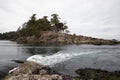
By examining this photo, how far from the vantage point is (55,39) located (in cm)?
13162

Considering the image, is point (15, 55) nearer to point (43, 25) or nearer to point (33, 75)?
point (33, 75)

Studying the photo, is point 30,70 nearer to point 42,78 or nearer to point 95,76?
point 42,78

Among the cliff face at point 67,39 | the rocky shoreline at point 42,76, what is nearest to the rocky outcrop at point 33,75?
the rocky shoreline at point 42,76

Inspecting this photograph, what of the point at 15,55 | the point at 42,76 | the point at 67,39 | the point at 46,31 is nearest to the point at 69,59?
the point at 42,76

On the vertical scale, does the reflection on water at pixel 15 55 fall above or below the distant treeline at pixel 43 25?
below

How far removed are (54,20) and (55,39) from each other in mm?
21982

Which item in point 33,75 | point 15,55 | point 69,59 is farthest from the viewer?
point 15,55

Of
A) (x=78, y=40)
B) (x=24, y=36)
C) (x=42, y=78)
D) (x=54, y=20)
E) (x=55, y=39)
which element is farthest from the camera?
(x=24, y=36)

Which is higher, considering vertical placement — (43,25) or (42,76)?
(43,25)

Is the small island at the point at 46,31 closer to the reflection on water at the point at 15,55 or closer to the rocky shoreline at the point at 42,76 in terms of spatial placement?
the reflection on water at the point at 15,55

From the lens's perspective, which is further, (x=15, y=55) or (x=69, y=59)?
(x=15, y=55)

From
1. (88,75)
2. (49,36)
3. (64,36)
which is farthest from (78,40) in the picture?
(88,75)

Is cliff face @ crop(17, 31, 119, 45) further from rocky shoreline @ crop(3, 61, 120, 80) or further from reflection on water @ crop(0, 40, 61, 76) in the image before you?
rocky shoreline @ crop(3, 61, 120, 80)

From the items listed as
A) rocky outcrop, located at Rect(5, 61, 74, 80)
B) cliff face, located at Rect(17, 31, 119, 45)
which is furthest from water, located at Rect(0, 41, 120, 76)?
cliff face, located at Rect(17, 31, 119, 45)
